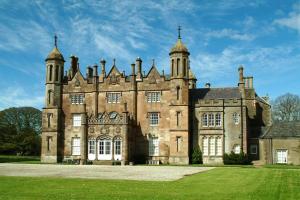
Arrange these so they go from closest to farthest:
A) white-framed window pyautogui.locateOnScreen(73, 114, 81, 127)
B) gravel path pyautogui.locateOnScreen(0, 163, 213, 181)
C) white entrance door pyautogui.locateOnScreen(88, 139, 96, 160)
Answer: gravel path pyautogui.locateOnScreen(0, 163, 213, 181), white entrance door pyautogui.locateOnScreen(88, 139, 96, 160), white-framed window pyautogui.locateOnScreen(73, 114, 81, 127)

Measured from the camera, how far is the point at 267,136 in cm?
4816

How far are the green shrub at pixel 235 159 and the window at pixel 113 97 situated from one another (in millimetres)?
Result: 15216

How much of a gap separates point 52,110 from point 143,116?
12.1 m

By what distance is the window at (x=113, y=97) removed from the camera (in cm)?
5238

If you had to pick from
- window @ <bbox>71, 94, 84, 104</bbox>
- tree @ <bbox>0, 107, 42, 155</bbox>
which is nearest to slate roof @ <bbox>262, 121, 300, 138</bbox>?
window @ <bbox>71, 94, 84, 104</bbox>

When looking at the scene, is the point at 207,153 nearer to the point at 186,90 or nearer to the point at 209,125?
the point at 209,125

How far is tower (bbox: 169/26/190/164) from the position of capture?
48750 mm

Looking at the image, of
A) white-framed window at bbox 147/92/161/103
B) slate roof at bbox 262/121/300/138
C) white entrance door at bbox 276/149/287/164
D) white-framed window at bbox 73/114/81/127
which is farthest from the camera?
white-framed window at bbox 73/114/81/127

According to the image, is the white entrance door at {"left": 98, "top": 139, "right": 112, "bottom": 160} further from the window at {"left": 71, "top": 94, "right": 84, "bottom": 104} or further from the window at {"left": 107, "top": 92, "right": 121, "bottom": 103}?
the window at {"left": 71, "top": 94, "right": 84, "bottom": 104}

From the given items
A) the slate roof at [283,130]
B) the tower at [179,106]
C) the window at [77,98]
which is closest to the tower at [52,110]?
the window at [77,98]

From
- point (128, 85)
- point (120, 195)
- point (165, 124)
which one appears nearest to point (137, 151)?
point (165, 124)

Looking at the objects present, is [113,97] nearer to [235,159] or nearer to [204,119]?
[204,119]

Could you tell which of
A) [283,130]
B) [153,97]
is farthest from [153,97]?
[283,130]

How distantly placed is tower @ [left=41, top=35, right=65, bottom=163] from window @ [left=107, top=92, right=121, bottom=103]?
22.1ft
